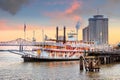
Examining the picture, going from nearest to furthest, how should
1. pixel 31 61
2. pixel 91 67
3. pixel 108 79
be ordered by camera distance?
pixel 108 79
pixel 91 67
pixel 31 61

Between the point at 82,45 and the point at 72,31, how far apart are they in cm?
1171

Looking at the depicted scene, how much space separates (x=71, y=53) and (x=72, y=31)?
20759 mm

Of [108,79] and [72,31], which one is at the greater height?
[72,31]

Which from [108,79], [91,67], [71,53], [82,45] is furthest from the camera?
[82,45]

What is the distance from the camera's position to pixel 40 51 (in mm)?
134500

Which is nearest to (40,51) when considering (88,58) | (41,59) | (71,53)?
(41,59)

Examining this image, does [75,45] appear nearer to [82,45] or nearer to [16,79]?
[82,45]

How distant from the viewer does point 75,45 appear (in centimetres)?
14950

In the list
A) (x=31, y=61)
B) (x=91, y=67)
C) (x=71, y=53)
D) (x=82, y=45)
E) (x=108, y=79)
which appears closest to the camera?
(x=108, y=79)

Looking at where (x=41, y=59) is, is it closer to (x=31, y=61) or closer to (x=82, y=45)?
(x=31, y=61)

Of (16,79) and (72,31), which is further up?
(72,31)

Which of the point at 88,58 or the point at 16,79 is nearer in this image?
the point at 16,79

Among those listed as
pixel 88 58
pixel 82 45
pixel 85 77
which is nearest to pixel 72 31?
pixel 82 45

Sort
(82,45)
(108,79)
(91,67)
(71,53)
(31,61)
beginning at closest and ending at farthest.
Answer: (108,79) < (91,67) < (31,61) < (71,53) < (82,45)
